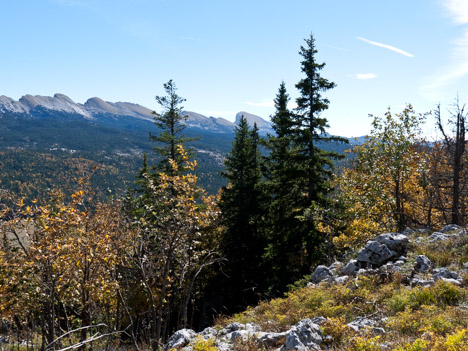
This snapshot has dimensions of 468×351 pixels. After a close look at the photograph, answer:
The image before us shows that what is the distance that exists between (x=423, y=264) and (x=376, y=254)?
1.72 meters

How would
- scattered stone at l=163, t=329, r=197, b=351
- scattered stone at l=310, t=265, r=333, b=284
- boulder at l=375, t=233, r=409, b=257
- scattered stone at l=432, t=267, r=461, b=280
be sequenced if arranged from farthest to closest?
scattered stone at l=310, t=265, r=333, b=284 < boulder at l=375, t=233, r=409, b=257 < scattered stone at l=432, t=267, r=461, b=280 < scattered stone at l=163, t=329, r=197, b=351

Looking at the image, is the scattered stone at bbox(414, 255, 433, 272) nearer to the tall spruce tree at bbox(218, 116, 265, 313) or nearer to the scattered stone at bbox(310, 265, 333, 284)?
the scattered stone at bbox(310, 265, 333, 284)

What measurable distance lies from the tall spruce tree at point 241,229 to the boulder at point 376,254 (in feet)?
49.7

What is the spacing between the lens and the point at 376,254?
35.9 feet

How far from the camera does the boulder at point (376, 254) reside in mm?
10727

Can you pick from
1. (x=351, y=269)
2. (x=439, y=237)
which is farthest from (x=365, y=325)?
(x=439, y=237)

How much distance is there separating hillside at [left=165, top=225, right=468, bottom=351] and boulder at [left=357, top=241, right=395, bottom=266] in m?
0.03

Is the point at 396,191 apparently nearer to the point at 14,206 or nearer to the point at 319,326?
the point at 319,326

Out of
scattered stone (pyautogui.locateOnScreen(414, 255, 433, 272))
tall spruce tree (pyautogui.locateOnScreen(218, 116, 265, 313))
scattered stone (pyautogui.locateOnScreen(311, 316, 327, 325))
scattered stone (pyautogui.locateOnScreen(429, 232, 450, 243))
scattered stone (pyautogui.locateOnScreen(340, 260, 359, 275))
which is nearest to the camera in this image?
scattered stone (pyautogui.locateOnScreen(311, 316, 327, 325))

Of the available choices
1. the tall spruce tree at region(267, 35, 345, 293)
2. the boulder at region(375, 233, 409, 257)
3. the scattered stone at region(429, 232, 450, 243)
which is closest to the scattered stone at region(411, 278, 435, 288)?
the boulder at region(375, 233, 409, 257)

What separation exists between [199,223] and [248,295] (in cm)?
1803

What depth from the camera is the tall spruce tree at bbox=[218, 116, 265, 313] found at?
1039 inches

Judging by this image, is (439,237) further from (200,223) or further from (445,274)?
(200,223)

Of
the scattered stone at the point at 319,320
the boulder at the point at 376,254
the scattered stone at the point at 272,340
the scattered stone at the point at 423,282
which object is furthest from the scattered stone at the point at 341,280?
the scattered stone at the point at 272,340
